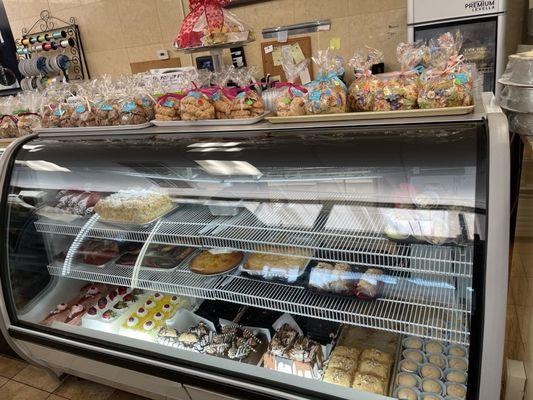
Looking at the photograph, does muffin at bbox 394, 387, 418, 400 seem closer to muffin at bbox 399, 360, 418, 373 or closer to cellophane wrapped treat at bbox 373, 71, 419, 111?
muffin at bbox 399, 360, 418, 373

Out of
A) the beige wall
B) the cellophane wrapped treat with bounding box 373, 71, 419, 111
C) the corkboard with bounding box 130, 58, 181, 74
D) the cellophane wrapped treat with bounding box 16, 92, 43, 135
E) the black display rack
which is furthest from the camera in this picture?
the black display rack

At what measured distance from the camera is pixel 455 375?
138 cm

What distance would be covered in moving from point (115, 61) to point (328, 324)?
3378mm

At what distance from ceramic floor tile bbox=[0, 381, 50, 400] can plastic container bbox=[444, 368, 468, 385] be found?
1950mm

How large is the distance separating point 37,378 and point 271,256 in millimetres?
1574

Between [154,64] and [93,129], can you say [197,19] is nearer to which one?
[93,129]

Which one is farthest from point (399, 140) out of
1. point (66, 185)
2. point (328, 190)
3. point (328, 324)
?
point (66, 185)

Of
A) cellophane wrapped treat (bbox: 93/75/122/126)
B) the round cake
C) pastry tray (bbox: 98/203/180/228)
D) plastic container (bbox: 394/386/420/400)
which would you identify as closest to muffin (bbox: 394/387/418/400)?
plastic container (bbox: 394/386/420/400)

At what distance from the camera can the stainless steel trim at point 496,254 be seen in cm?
98

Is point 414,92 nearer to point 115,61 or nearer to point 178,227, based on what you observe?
point 178,227

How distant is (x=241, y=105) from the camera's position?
1.49 meters

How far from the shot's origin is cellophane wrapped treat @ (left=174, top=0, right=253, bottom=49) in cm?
154

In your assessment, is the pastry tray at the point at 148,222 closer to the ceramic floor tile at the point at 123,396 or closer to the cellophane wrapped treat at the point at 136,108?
the cellophane wrapped treat at the point at 136,108

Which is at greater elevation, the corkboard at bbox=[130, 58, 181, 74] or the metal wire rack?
the corkboard at bbox=[130, 58, 181, 74]
